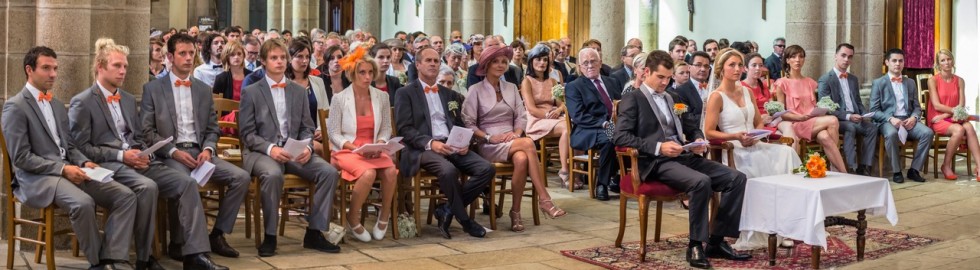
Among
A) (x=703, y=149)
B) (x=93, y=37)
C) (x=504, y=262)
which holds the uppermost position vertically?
(x=93, y=37)

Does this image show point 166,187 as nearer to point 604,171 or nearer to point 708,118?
point 708,118

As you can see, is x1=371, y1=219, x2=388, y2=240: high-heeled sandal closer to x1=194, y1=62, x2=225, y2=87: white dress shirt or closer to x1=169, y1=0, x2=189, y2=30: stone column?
x1=194, y1=62, x2=225, y2=87: white dress shirt

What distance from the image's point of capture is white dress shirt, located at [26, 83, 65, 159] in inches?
249

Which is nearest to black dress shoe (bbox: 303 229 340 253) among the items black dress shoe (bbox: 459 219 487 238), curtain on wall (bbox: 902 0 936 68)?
black dress shoe (bbox: 459 219 487 238)

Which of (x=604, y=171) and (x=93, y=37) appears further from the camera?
(x=604, y=171)

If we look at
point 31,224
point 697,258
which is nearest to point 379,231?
point 697,258

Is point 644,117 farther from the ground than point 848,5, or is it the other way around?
point 848,5

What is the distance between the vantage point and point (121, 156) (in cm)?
646

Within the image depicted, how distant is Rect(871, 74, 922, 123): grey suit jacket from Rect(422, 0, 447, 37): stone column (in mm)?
8137

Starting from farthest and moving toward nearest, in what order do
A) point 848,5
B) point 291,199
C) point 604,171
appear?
point 848,5 → point 604,171 → point 291,199

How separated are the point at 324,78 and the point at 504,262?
2.71 m

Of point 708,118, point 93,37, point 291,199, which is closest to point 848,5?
point 708,118

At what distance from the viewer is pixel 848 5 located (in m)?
11.9

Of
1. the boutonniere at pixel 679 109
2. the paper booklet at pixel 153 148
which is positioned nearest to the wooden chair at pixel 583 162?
the boutonniere at pixel 679 109
